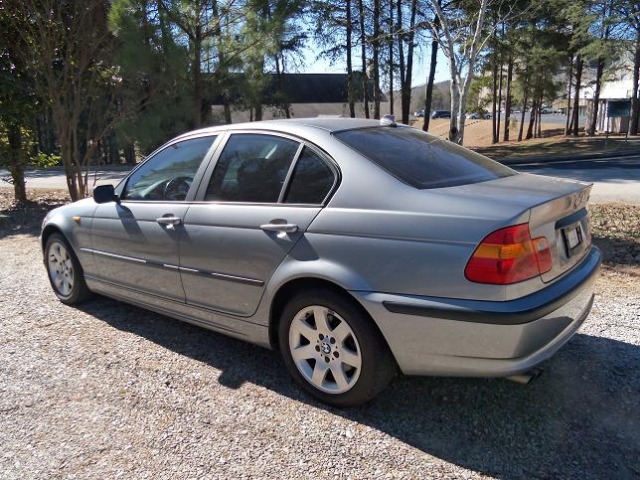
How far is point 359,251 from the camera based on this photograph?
8.80 ft

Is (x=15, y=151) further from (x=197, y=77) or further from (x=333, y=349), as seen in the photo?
(x=333, y=349)

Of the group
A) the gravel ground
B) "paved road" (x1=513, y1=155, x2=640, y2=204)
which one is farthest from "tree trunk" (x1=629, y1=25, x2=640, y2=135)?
the gravel ground

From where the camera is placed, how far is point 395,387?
3195 mm

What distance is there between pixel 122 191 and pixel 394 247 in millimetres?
2599

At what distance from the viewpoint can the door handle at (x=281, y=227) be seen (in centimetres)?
294

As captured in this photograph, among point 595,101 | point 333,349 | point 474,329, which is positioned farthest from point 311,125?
point 595,101

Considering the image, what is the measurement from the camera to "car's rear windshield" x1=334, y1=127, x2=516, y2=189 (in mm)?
2898

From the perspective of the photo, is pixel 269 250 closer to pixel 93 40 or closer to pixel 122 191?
pixel 122 191

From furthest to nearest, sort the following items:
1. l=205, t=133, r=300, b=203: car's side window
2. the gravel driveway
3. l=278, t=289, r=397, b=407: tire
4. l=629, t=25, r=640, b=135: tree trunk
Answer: l=629, t=25, r=640, b=135: tree trunk
l=205, t=133, r=300, b=203: car's side window
l=278, t=289, r=397, b=407: tire
the gravel driveway

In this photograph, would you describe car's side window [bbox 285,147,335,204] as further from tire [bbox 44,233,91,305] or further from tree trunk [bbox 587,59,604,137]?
tree trunk [bbox 587,59,604,137]

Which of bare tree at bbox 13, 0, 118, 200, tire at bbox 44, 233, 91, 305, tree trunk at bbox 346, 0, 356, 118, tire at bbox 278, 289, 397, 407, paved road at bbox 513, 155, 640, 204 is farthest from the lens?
tree trunk at bbox 346, 0, 356, 118

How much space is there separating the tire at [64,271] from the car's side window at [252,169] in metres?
1.89

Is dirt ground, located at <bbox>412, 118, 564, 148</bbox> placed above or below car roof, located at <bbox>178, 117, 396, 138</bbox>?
below

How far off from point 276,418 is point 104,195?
2352mm
